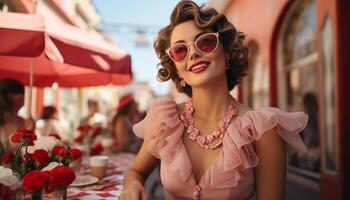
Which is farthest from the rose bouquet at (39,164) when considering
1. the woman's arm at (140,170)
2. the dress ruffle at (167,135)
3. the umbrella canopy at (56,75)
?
the umbrella canopy at (56,75)

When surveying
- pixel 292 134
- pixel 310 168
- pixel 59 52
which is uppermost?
pixel 59 52

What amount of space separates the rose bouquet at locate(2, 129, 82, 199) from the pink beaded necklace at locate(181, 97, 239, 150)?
57cm

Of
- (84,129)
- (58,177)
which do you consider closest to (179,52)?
(58,177)

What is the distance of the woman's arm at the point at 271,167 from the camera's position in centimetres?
144

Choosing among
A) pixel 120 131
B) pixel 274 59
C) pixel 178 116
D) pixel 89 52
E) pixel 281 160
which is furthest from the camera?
pixel 274 59

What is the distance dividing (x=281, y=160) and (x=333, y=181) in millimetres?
3639

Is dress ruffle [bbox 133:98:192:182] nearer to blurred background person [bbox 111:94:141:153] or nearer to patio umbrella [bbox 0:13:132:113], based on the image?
patio umbrella [bbox 0:13:132:113]

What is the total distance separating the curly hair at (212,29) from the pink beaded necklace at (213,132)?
191 millimetres

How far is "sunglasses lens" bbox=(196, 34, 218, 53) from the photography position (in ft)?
4.94

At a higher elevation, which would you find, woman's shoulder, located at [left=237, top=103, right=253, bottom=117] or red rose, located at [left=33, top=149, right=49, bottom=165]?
woman's shoulder, located at [left=237, top=103, right=253, bottom=117]

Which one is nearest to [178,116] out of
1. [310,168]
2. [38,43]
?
[38,43]

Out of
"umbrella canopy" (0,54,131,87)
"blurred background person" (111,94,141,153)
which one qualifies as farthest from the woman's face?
"blurred background person" (111,94,141,153)

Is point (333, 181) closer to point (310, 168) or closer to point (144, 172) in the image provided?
point (310, 168)

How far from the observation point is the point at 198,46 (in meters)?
1.51
